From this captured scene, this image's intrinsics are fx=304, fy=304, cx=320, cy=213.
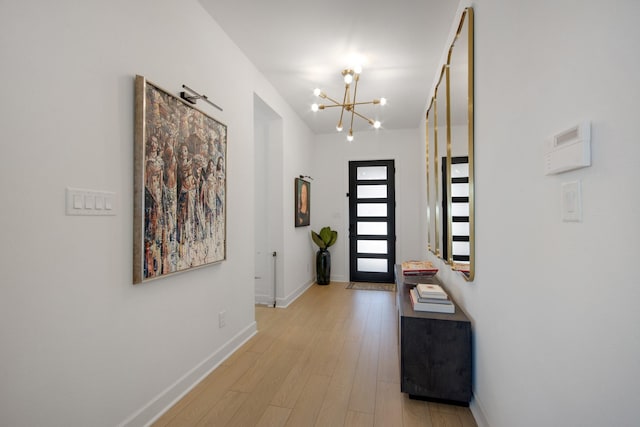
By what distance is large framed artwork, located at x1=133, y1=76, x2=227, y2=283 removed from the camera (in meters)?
1.58

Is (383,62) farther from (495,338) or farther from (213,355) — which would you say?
(213,355)

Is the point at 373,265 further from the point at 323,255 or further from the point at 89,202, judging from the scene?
the point at 89,202

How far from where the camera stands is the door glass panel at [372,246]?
17.4 feet

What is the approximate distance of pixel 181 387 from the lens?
1.92 m

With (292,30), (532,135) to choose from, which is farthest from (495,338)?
(292,30)

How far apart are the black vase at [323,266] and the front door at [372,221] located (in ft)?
1.67

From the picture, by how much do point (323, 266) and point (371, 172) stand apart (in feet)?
6.07

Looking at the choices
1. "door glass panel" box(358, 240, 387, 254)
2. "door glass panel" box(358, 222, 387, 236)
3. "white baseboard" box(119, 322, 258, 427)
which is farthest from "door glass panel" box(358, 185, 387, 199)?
"white baseboard" box(119, 322, 258, 427)

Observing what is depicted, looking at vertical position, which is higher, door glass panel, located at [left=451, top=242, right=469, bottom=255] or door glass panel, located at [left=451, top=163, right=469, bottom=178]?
door glass panel, located at [left=451, top=163, right=469, bottom=178]

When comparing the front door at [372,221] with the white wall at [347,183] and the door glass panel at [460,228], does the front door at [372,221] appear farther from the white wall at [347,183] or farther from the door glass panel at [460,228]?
the door glass panel at [460,228]

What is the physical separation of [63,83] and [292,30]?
176cm

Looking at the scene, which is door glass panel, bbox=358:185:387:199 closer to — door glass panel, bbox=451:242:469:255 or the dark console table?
door glass panel, bbox=451:242:469:255

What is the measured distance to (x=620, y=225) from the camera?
2.18 ft

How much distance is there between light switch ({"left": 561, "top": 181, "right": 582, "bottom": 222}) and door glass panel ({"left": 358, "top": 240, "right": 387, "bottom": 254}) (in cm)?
447
